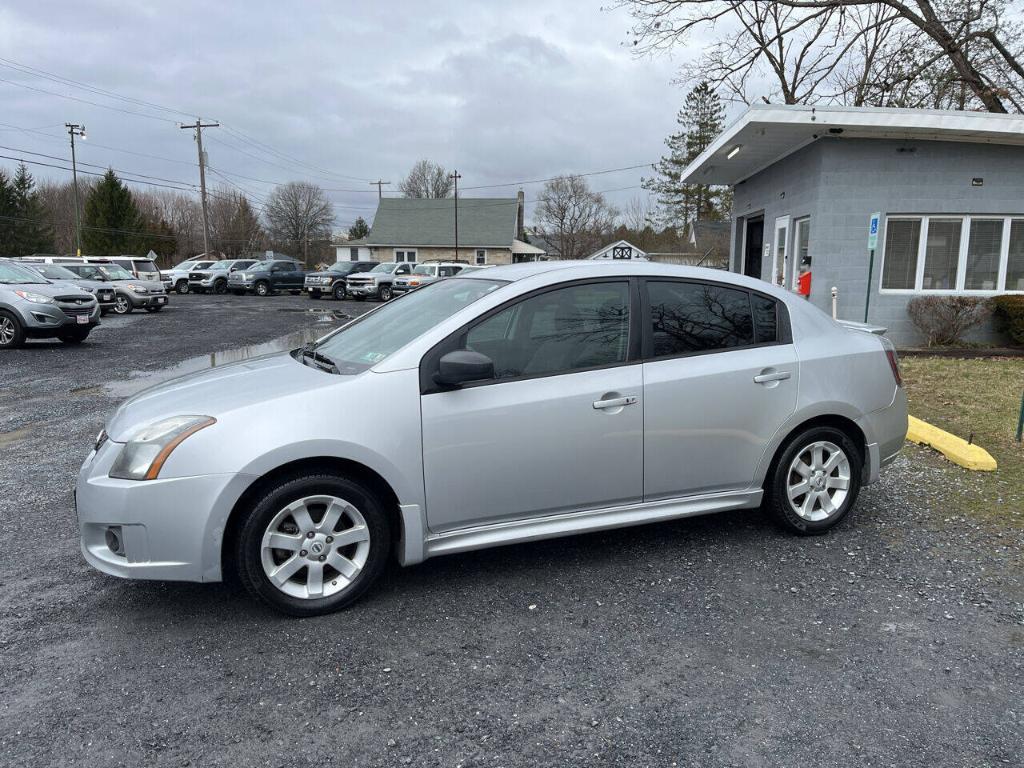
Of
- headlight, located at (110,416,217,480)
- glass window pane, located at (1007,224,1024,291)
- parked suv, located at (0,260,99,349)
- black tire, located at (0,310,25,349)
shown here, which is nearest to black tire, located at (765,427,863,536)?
headlight, located at (110,416,217,480)

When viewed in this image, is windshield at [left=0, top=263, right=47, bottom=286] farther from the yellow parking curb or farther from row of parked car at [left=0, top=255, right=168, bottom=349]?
the yellow parking curb

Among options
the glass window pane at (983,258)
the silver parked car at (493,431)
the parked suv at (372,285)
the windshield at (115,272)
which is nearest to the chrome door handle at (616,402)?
the silver parked car at (493,431)

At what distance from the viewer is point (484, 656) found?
3.06 m

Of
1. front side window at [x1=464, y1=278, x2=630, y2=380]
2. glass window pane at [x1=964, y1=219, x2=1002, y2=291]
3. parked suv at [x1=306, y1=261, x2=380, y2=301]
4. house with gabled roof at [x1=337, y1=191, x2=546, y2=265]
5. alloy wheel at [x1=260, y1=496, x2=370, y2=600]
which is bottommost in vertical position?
alloy wheel at [x1=260, y1=496, x2=370, y2=600]

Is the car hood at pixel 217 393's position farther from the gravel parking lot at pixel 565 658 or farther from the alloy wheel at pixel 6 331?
the alloy wheel at pixel 6 331

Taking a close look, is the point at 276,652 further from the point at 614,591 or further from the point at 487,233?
the point at 487,233

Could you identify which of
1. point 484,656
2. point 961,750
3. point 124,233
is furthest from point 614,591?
point 124,233

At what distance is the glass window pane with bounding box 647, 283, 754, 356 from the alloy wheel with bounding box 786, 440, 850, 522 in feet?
2.62

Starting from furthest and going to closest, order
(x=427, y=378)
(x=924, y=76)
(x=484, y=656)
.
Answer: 1. (x=924, y=76)
2. (x=427, y=378)
3. (x=484, y=656)

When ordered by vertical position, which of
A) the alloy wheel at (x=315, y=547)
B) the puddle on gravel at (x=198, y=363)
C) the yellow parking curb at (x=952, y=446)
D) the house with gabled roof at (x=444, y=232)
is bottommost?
the puddle on gravel at (x=198, y=363)

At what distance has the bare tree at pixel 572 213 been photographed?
2391 inches

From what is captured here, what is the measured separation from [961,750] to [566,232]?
60.9 metres

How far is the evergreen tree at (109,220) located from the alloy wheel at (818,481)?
62.1 metres

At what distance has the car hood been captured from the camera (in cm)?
327
